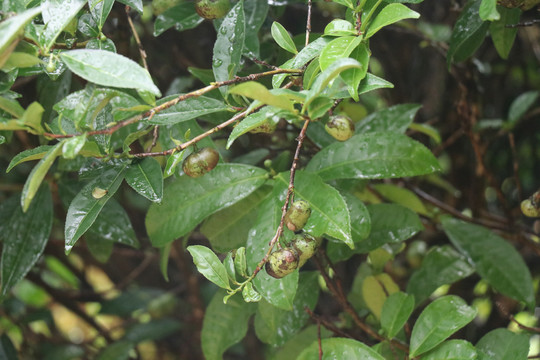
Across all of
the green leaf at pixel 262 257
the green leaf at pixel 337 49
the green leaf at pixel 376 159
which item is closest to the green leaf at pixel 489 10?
the green leaf at pixel 337 49

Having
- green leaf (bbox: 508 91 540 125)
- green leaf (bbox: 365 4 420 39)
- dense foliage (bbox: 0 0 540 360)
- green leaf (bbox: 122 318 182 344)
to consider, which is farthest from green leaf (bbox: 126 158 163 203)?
green leaf (bbox: 508 91 540 125)

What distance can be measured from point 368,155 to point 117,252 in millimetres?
1067

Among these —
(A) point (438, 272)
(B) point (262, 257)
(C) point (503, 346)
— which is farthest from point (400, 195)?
(B) point (262, 257)

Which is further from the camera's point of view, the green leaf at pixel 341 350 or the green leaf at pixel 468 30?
the green leaf at pixel 468 30

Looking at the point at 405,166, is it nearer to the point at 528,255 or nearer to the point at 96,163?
the point at 96,163

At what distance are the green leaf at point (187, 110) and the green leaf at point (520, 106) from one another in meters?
0.98

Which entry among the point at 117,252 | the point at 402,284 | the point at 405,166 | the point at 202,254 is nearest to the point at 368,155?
the point at 405,166

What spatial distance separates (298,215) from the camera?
2.35 feet

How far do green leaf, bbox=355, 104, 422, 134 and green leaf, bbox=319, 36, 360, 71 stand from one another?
38 centimetres

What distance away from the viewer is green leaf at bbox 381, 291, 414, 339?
0.91 meters

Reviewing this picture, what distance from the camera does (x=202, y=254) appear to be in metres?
0.75

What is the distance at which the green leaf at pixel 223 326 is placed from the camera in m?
1.04

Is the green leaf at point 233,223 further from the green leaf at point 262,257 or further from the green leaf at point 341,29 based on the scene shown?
the green leaf at point 341,29

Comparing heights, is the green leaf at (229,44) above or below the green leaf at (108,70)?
below
